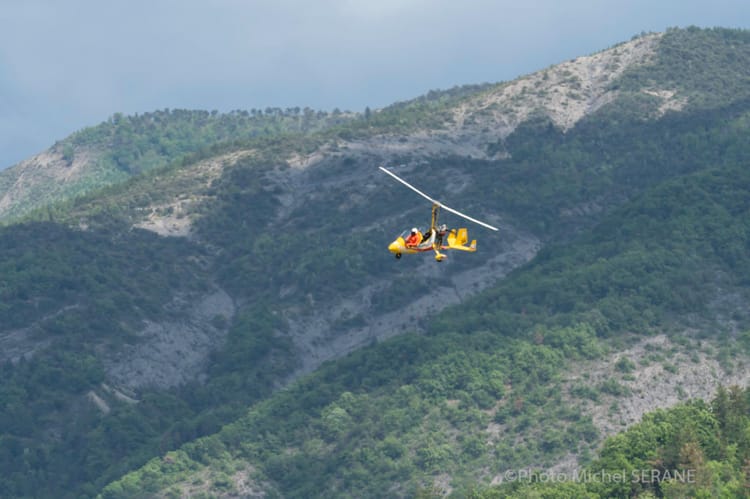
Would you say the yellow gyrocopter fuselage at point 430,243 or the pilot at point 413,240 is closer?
the yellow gyrocopter fuselage at point 430,243

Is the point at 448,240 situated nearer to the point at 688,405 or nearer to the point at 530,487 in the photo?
the point at 530,487

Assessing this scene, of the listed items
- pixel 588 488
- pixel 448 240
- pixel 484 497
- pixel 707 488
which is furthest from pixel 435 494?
pixel 448 240

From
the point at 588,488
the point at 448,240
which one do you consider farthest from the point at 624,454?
the point at 448,240

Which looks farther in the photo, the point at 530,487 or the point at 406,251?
the point at 530,487

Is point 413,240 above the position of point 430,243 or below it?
above

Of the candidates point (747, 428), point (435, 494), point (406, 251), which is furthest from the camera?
point (435, 494)

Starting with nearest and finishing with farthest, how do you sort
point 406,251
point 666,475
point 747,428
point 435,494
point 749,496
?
point 406,251
point 749,496
point 666,475
point 747,428
point 435,494

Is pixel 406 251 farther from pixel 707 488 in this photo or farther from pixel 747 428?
pixel 747 428

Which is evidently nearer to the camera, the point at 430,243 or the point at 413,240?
the point at 413,240

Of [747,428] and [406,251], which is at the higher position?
[406,251]

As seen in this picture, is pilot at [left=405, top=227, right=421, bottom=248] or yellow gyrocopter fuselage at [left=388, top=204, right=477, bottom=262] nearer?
yellow gyrocopter fuselage at [left=388, top=204, right=477, bottom=262]
